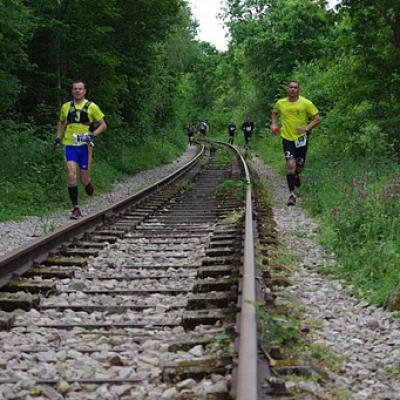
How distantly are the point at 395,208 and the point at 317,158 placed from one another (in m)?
9.58

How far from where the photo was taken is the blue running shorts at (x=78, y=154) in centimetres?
902

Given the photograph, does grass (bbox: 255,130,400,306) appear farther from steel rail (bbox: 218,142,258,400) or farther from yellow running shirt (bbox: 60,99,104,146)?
yellow running shirt (bbox: 60,99,104,146)

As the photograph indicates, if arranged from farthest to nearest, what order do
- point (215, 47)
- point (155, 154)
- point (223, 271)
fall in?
point (215, 47), point (155, 154), point (223, 271)

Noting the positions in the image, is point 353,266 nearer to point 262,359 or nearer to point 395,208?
point 395,208

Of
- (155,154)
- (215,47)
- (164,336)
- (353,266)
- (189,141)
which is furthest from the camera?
(215,47)

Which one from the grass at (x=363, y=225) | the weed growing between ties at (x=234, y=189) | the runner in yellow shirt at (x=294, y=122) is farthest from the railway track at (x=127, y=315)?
the weed growing between ties at (x=234, y=189)

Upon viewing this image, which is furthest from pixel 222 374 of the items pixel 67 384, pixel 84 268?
pixel 84 268

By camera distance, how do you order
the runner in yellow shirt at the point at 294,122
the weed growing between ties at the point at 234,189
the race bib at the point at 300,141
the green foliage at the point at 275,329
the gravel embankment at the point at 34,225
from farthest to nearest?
the weed growing between ties at the point at 234,189
the race bib at the point at 300,141
the runner in yellow shirt at the point at 294,122
the gravel embankment at the point at 34,225
the green foliage at the point at 275,329

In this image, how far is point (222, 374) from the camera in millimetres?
2895

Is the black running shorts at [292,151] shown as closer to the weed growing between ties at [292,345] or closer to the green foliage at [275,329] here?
the weed growing between ties at [292,345]

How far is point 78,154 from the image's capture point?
9.09 meters

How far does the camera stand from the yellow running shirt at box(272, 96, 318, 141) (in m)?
9.93

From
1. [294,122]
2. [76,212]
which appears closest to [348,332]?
[76,212]

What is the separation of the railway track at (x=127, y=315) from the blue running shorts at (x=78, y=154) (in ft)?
6.15
